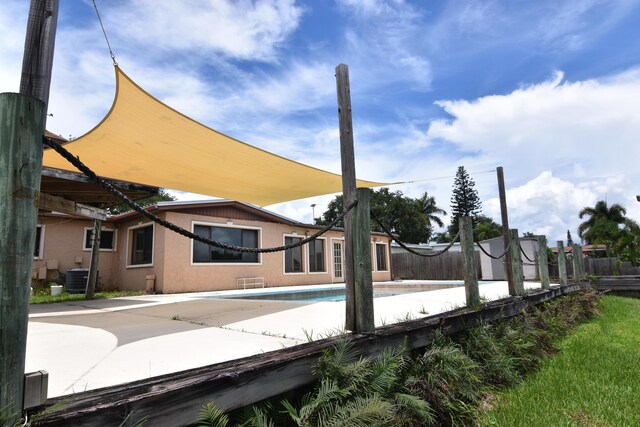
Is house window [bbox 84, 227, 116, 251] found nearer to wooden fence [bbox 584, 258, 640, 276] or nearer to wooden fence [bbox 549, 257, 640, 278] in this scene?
wooden fence [bbox 549, 257, 640, 278]

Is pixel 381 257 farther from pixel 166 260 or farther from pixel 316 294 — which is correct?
pixel 166 260

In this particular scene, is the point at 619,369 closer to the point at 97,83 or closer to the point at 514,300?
the point at 514,300

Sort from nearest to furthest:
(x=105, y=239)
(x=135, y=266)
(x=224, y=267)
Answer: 1. (x=135, y=266)
2. (x=224, y=267)
3. (x=105, y=239)

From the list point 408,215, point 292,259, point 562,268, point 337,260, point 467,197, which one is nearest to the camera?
point 562,268

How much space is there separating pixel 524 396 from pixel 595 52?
724 cm

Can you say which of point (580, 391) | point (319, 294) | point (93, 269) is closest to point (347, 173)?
point (580, 391)

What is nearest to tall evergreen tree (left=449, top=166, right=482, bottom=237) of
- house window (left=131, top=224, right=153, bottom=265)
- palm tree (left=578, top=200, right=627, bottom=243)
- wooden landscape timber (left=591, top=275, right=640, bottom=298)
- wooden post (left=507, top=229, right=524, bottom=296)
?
palm tree (left=578, top=200, right=627, bottom=243)

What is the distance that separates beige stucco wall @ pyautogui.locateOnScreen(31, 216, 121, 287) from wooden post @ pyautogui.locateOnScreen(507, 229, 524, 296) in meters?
11.1

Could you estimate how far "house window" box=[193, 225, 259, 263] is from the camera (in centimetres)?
1079

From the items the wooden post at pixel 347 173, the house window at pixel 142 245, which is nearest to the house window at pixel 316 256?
the house window at pixel 142 245

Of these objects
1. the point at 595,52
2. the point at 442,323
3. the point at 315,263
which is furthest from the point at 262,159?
the point at 315,263

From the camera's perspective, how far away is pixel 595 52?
7105mm

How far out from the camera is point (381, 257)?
56.4ft

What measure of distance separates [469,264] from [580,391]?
157 cm
